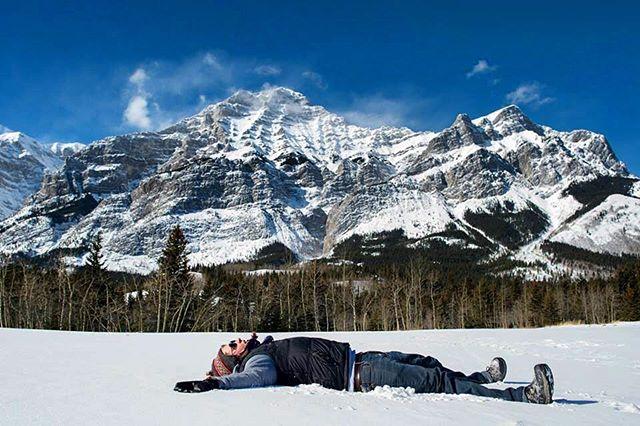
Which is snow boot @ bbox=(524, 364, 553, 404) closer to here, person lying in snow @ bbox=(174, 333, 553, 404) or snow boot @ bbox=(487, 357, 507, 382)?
person lying in snow @ bbox=(174, 333, 553, 404)

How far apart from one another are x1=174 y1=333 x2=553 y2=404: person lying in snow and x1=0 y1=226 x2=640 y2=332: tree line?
104 ft

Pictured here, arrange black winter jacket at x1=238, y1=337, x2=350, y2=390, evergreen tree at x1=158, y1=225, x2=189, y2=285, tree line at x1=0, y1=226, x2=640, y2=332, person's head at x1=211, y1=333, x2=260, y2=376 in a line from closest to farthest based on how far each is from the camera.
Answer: black winter jacket at x1=238, y1=337, x2=350, y2=390, person's head at x1=211, y1=333, x2=260, y2=376, evergreen tree at x1=158, y1=225, x2=189, y2=285, tree line at x1=0, y1=226, x2=640, y2=332

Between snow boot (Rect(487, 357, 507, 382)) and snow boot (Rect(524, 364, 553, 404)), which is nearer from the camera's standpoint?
snow boot (Rect(524, 364, 553, 404))

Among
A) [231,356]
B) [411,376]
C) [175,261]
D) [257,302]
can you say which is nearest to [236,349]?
[231,356]

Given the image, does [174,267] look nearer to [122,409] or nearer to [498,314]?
[122,409]

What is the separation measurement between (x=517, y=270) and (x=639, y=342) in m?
195

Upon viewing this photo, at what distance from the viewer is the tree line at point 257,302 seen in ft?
148

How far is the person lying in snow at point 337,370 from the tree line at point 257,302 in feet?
104

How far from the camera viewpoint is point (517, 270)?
196m

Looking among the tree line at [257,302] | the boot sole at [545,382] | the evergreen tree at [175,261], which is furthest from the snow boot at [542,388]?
the evergreen tree at [175,261]

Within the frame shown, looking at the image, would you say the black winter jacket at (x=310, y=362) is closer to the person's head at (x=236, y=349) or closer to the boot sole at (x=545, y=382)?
the person's head at (x=236, y=349)

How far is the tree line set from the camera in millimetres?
45062

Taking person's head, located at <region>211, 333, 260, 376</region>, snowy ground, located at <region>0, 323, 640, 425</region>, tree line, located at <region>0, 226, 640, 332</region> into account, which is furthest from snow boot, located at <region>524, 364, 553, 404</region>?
tree line, located at <region>0, 226, 640, 332</region>

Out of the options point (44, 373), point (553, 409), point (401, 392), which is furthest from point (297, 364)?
point (44, 373)
